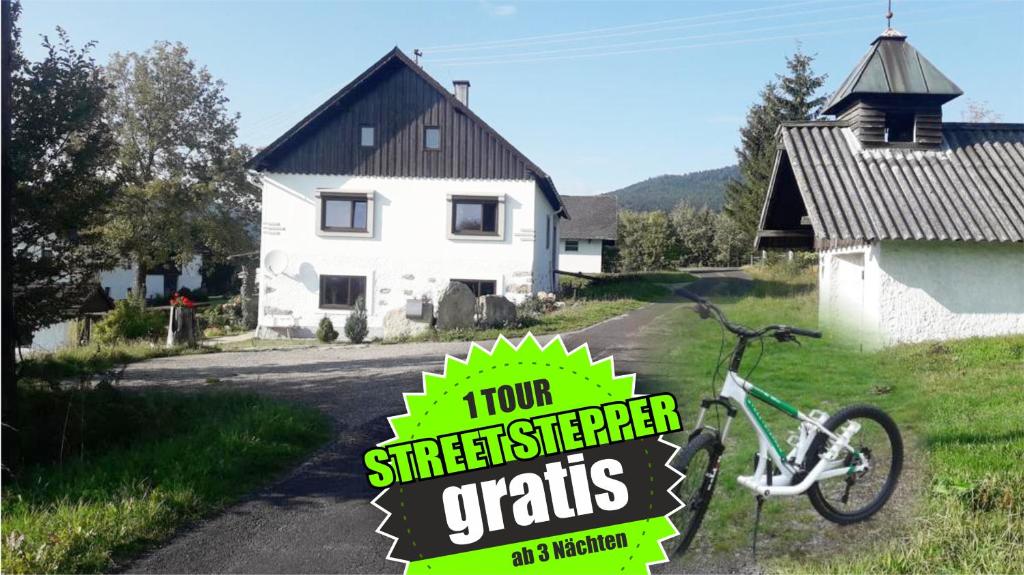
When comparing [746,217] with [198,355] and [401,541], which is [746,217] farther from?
[198,355]

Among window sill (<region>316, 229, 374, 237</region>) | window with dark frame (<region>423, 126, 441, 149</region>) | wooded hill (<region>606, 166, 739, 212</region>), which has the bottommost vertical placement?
wooded hill (<region>606, 166, 739, 212</region>)

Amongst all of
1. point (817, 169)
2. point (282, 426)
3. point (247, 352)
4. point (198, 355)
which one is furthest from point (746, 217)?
point (198, 355)

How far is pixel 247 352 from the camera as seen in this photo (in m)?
5.04

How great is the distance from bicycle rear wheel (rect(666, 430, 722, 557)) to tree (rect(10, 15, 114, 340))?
17.8 feet

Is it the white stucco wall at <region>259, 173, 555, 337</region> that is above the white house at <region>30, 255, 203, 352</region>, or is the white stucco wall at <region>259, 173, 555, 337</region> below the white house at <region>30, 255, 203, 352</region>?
above

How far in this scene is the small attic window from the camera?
237cm

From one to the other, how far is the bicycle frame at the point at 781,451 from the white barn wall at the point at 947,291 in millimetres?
311

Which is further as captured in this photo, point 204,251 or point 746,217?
point 204,251

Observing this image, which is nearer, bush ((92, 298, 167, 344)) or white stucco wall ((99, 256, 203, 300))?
bush ((92, 298, 167, 344))

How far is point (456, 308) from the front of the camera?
142 inches

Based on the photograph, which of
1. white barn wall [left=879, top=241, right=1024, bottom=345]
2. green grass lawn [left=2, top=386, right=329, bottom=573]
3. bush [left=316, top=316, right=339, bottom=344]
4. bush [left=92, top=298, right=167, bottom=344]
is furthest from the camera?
bush [left=92, top=298, right=167, bottom=344]

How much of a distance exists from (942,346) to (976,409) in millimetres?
661

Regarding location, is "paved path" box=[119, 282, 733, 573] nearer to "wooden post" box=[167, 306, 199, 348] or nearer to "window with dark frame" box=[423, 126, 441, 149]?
"wooden post" box=[167, 306, 199, 348]

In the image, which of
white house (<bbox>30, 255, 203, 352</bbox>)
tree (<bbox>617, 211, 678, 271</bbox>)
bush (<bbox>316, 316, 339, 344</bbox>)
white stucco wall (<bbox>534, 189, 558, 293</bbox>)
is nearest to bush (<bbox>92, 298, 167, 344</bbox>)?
white house (<bbox>30, 255, 203, 352</bbox>)
